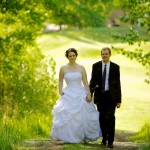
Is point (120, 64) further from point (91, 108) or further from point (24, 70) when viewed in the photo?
point (91, 108)

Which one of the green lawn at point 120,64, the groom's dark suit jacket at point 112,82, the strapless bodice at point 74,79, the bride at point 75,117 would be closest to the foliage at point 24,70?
the green lawn at point 120,64

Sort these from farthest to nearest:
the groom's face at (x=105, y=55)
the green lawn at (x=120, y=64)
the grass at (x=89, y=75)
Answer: the green lawn at (x=120, y=64) < the grass at (x=89, y=75) < the groom's face at (x=105, y=55)

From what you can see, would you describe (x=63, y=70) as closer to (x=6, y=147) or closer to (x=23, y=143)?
(x=23, y=143)

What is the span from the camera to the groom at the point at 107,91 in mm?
10664

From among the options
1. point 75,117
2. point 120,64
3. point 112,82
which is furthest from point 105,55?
point 120,64

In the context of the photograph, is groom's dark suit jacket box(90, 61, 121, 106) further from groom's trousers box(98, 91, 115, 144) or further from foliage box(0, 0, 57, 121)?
foliage box(0, 0, 57, 121)

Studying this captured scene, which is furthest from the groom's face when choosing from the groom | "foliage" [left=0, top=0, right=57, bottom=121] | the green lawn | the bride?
"foliage" [left=0, top=0, right=57, bottom=121]

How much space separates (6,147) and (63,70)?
282 cm

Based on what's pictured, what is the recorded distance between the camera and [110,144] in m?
10.4

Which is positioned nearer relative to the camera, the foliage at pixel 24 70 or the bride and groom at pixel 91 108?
the bride and groom at pixel 91 108

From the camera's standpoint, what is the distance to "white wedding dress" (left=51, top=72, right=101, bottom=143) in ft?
35.4

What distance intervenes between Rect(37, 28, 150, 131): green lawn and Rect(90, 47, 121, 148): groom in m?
4.69

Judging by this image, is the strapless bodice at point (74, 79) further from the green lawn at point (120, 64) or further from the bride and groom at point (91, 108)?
the green lawn at point (120, 64)

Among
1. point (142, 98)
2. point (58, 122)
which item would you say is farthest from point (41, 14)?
point (142, 98)
